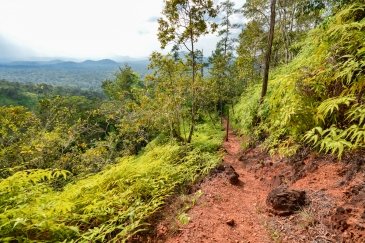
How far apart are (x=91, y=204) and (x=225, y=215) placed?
2283mm

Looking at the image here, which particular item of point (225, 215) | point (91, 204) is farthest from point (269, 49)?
point (91, 204)

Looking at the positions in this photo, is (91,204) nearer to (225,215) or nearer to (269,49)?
(225,215)

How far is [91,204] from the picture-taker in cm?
509

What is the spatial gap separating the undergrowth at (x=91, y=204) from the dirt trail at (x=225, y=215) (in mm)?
624

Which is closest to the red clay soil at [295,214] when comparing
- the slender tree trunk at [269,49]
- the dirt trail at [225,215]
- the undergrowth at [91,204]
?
the dirt trail at [225,215]

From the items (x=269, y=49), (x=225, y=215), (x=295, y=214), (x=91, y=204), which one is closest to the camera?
(x=295, y=214)

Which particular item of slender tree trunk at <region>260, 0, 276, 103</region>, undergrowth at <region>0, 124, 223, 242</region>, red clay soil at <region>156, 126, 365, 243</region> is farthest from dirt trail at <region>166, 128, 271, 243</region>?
slender tree trunk at <region>260, 0, 276, 103</region>

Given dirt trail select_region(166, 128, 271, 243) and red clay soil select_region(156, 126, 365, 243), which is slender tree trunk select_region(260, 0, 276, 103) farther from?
dirt trail select_region(166, 128, 271, 243)

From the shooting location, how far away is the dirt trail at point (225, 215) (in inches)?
163

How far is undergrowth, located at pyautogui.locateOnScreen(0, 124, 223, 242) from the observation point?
3.95 metres

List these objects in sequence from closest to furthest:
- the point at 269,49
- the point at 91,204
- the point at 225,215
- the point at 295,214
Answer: the point at 295,214 → the point at 225,215 → the point at 91,204 → the point at 269,49

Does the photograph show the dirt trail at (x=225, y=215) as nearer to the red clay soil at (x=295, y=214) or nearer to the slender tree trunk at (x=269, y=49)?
the red clay soil at (x=295, y=214)

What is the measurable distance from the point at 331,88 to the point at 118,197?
15.6 feet

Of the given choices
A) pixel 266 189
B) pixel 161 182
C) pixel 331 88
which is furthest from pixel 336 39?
pixel 161 182
